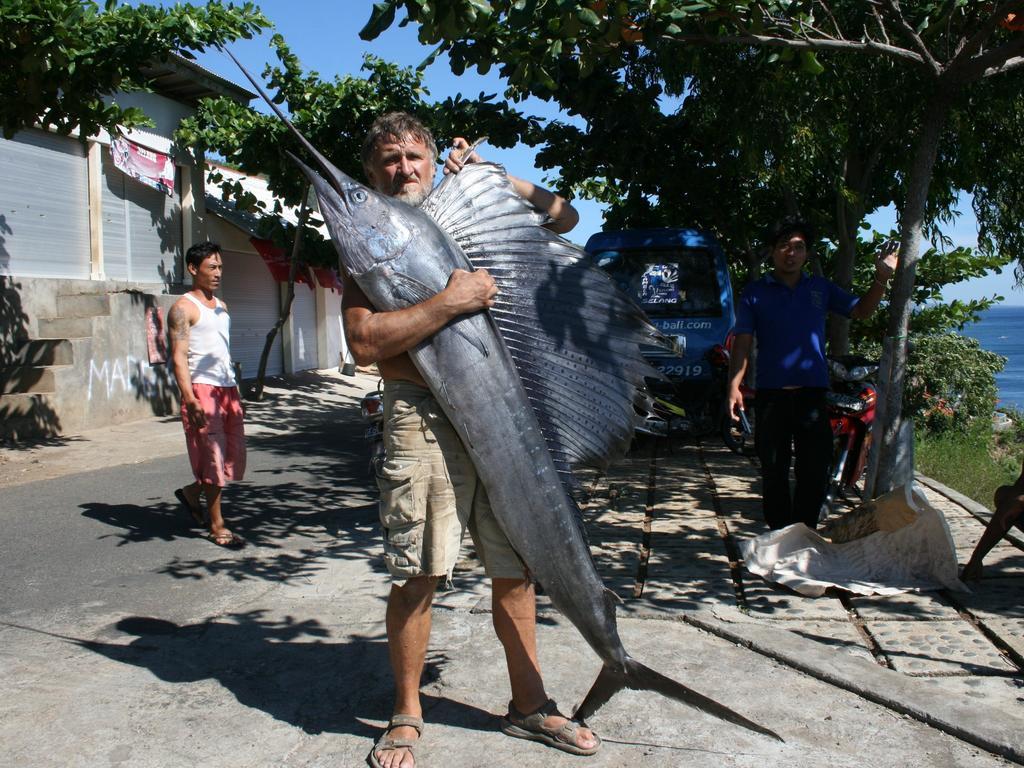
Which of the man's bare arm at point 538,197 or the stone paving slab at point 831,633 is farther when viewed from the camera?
the stone paving slab at point 831,633

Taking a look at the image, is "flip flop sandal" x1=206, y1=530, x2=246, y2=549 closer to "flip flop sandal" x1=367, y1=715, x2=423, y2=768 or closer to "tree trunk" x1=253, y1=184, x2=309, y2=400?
"flip flop sandal" x1=367, y1=715, x2=423, y2=768

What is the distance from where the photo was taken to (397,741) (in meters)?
2.74

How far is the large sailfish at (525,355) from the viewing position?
2555mm

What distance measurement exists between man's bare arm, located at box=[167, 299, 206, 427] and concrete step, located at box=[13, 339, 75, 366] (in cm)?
549

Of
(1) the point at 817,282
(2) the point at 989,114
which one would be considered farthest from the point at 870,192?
(1) the point at 817,282

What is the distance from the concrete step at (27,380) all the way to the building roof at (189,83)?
4.55 m

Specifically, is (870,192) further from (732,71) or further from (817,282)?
(817,282)

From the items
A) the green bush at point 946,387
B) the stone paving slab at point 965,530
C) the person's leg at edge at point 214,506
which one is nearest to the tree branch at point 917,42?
the stone paving slab at point 965,530

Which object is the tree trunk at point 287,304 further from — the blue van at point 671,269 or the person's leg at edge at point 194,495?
the person's leg at edge at point 194,495

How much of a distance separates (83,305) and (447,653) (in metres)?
9.32

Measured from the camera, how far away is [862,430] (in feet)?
20.1

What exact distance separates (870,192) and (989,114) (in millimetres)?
2331

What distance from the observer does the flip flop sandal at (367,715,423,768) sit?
2.72 metres

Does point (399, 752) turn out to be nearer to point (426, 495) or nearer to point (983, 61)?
point (426, 495)
